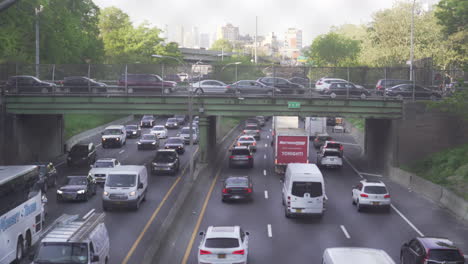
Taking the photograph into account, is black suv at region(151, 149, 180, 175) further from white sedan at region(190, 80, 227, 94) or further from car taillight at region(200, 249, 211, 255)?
car taillight at region(200, 249, 211, 255)

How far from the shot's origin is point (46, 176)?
3653 centimetres

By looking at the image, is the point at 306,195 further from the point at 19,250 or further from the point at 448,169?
the point at 448,169

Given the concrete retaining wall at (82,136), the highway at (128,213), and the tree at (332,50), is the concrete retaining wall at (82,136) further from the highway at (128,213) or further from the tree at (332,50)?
the tree at (332,50)

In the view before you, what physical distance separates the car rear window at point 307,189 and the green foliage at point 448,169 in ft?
29.9

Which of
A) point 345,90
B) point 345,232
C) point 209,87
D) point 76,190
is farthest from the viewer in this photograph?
point 209,87

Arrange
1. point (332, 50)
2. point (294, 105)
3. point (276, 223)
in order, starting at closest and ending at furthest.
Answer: point (276, 223) → point (294, 105) → point (332, 50)

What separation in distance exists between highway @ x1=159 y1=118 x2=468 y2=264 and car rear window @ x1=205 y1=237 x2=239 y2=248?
2.61 meters

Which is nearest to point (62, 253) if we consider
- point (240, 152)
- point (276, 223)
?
point (276, 223)

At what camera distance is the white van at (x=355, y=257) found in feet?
48.1

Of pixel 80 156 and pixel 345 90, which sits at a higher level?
pixel 345 90

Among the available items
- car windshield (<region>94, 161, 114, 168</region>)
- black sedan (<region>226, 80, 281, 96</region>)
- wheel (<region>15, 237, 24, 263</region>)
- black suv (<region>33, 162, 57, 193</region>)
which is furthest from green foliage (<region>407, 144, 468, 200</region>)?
black suv (<region>33, 162, 57, 193</region>)

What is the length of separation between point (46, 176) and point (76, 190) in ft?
17.0

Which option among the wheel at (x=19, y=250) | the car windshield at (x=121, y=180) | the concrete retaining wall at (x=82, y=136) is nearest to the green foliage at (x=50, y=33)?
the concrete retaining wall at (x=82, y=136)

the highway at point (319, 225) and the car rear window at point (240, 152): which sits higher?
the car rear window at point (240, 152)
